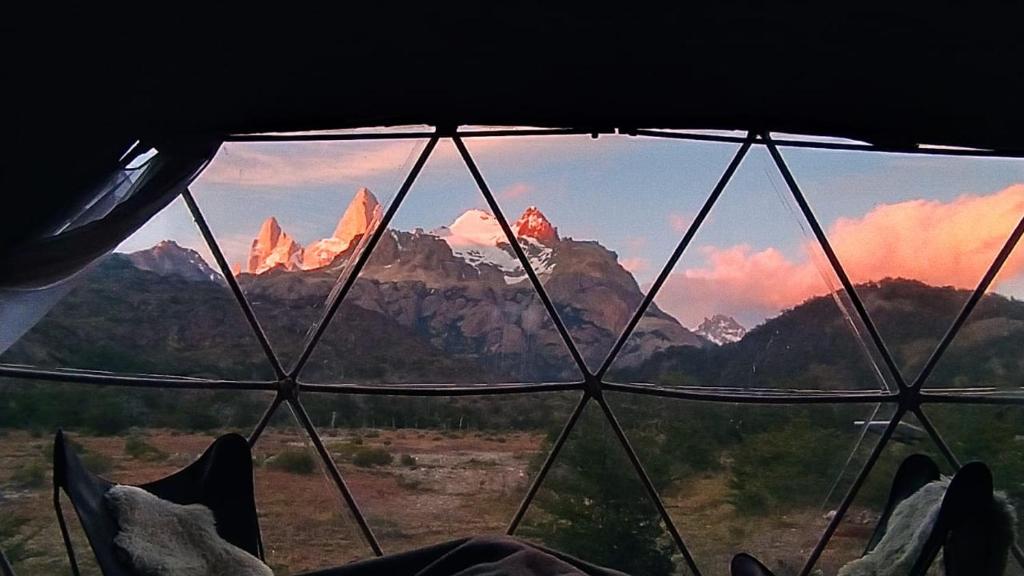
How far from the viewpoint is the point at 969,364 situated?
9.86 ft

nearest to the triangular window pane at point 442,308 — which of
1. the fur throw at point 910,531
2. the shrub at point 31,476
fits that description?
the shrub at point 31,476

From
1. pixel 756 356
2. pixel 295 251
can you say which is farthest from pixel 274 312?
pixel 756 356

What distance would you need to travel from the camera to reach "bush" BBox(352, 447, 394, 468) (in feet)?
10.3

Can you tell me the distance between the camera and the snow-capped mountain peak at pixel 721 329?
2.96 metres

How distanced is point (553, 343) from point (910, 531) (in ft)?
3.98

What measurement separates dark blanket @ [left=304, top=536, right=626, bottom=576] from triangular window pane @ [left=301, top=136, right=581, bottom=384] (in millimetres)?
759

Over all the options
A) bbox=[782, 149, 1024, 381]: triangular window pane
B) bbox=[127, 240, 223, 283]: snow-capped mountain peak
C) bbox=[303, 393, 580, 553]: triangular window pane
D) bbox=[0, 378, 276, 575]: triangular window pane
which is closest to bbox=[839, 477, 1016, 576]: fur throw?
bbox=[782, 149, 1024, 381]: triangular window pane

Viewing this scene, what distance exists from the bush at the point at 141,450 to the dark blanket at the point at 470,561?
3.08 ft

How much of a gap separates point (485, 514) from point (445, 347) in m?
0.59

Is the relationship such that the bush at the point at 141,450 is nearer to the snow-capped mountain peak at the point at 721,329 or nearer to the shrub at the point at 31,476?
the shrub at the point at 31,476

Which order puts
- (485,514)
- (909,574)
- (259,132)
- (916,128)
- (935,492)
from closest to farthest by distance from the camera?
1. (909,574)
2. (935,492)
3. (916,128)
4. (259,132)
5. (485,514)

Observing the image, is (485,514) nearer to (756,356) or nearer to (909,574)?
(756,356)

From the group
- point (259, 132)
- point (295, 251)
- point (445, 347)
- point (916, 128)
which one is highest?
point (916, 128)

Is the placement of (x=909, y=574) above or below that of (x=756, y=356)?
below
